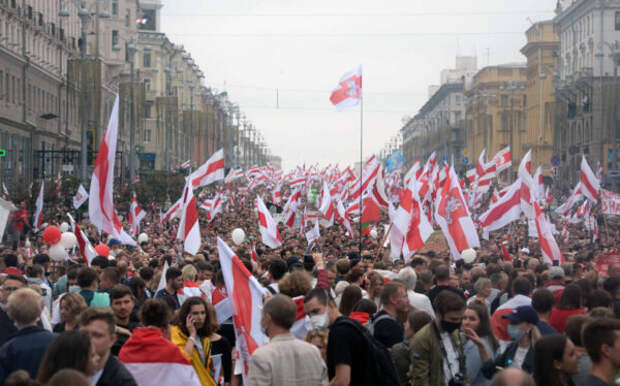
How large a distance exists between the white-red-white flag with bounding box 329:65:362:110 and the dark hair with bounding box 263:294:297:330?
23.4m

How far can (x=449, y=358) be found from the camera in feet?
24.3

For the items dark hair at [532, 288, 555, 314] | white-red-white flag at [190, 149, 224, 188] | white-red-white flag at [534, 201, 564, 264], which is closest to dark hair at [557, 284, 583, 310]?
dark hair at [532, 288, 555, 314]

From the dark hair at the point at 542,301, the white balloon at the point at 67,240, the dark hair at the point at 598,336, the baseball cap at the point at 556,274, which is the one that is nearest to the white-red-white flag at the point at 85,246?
the white balloon at the point at 67,240

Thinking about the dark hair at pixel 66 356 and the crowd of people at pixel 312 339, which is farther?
the crowd of people at pixel 312 339

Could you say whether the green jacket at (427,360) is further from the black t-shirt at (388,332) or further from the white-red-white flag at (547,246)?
the white-red-white flag at (547,246)

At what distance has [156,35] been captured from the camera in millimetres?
105562

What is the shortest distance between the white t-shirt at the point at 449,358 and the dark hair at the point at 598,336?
1438mm

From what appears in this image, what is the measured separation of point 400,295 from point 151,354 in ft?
6.59

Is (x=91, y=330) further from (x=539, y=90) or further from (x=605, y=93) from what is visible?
(x=539, y=90)

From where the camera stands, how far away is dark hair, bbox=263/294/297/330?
652 centimetres

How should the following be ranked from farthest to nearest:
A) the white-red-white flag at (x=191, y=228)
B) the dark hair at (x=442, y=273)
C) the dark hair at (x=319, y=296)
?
the white-red-white flag at (x=191, y=228)
the dark hair at (x=442, y=273)
the dark hair at (x=319, y=296)

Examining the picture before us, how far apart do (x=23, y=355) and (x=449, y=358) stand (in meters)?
2.75

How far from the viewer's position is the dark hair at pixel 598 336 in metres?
6.02

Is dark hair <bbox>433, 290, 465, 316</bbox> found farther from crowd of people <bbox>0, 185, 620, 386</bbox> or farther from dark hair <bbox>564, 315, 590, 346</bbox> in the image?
dark hair <bbox>564, 315, 590, 346</bbox>
